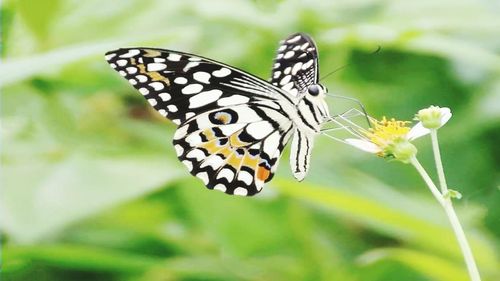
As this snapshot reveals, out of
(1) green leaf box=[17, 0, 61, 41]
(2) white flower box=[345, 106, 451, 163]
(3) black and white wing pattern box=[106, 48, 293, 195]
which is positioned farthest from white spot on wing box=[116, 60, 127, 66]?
(1) green leaf box=[17, 0, 61, 41]

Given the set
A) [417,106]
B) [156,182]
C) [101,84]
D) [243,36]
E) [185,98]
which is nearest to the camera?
[185,98]

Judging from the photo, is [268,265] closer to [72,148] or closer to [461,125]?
[72,148]

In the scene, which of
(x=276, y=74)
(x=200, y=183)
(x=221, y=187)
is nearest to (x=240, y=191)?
(x=221, y=187)

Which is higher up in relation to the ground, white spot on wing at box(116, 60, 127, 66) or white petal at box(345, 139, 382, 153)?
white spot on wing at box(116, 60, 127, 66)

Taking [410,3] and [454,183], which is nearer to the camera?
[410,3]

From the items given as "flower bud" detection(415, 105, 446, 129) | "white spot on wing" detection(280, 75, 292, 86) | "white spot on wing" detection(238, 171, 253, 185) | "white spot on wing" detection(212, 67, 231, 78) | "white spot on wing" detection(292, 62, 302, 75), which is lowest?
"flower bud" detection(415, 105, 446, 129)

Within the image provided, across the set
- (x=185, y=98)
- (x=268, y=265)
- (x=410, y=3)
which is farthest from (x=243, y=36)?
(x=185, y=98)

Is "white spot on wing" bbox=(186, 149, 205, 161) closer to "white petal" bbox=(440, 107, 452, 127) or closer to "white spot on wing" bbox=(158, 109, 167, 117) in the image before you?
"white spot on wing" bbox=(158, 109, 167, 117)
